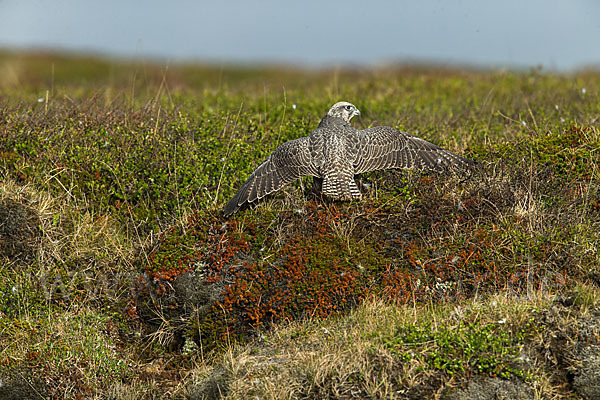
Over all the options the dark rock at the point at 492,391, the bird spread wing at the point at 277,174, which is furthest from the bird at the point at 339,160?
the dark rock at the point at 492,391

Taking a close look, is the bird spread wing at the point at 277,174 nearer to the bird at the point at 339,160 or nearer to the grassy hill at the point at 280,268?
the bird at the point at 339,160

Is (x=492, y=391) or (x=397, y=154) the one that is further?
(x=397, y=154)

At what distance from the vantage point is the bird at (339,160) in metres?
6.81

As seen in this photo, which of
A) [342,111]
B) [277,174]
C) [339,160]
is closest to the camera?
[339,160]

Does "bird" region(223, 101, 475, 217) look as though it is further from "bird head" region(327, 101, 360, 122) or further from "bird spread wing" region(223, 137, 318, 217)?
"bird head" region(327, 101, 360, 122)

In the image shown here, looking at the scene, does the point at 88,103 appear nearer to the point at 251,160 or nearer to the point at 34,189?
the point at 34,189

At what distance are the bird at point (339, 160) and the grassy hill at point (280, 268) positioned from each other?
0.21 m

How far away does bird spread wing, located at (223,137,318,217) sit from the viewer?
22.7ft

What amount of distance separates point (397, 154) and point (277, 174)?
1.40 meters

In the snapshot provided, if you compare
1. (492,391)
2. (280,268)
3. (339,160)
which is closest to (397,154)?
(339,160)

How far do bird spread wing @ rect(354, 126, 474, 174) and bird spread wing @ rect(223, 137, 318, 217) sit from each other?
0.57 metres

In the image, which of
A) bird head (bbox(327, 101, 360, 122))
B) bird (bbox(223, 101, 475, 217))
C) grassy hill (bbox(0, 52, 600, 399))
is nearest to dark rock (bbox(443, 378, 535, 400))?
grassy hill (bbox(0, 52, 600, 399))

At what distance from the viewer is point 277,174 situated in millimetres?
7039

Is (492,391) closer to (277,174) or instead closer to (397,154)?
(397,154)
